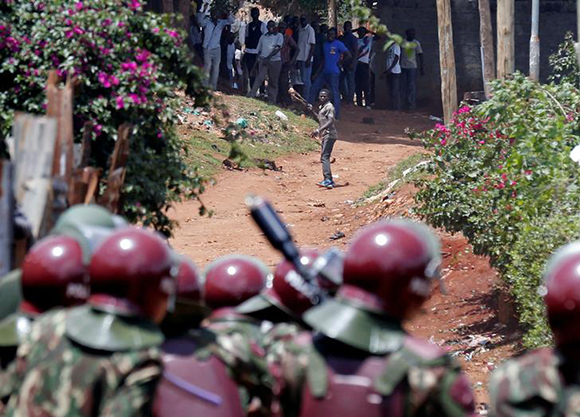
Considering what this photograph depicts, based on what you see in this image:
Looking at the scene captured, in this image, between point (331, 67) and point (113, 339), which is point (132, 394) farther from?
point (331, 67)

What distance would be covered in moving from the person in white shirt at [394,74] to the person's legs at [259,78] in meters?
2.93

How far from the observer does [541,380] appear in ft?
9.16

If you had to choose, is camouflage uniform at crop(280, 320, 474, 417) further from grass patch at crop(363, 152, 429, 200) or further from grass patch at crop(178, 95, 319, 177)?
grass patch at crop(178, 95, 319, 177)

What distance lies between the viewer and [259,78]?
21766 mm

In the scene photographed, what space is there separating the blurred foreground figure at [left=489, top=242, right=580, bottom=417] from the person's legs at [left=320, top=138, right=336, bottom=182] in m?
13.7

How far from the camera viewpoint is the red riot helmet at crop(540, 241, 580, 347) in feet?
8.93

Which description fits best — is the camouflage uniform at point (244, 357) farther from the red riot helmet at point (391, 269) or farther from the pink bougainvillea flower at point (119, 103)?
the pink bougainvillea flower at point (119, 103)

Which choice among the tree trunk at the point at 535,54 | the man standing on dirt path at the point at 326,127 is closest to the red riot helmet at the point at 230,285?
the tree trunk at the point at 535,54

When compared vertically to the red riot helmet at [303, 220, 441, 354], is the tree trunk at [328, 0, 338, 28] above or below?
below

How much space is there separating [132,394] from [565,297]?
1159 millimetres

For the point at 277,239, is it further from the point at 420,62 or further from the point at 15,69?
the point at 420,62

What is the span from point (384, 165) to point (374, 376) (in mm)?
16001

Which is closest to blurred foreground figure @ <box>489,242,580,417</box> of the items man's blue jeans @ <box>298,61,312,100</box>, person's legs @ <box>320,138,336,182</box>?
person's legs @ <box>320,138,336,182</box>

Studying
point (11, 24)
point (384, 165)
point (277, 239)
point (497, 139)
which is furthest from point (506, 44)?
point (277, 239)
